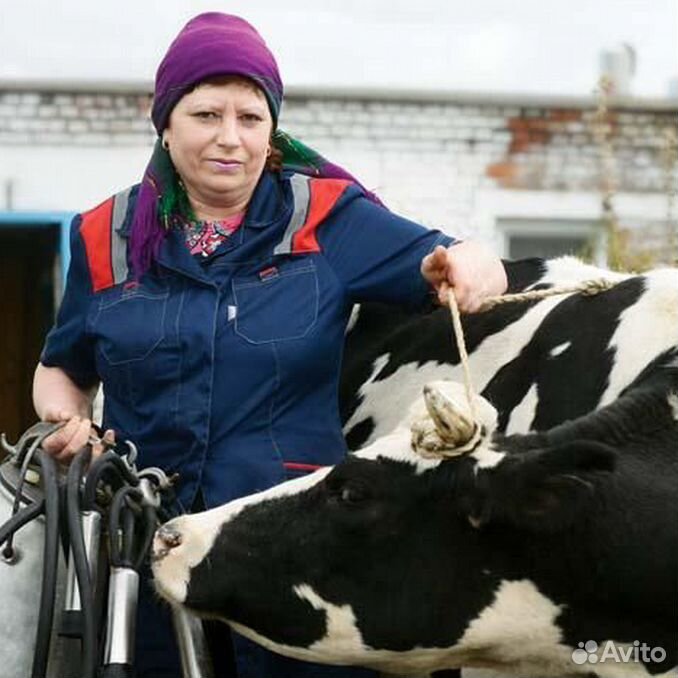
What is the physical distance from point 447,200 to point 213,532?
27.5 ft

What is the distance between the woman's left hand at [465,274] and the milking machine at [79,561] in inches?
25.7

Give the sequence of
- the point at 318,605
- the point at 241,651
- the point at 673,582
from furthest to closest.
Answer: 1. the point at 241,651
2. the point at 318,605
3. the point at 673,582

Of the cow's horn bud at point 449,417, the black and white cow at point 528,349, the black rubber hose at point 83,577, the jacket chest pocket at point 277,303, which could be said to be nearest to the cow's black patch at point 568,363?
the black and white cow at point 528,349

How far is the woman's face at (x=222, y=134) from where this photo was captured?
3.81 metres

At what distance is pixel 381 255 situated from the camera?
3.81 m

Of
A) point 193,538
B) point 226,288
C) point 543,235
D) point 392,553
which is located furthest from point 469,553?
point 543,235

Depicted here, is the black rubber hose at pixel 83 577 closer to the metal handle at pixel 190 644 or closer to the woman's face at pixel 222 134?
the metal handle at pixel 190 644

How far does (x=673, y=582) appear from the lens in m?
3.11

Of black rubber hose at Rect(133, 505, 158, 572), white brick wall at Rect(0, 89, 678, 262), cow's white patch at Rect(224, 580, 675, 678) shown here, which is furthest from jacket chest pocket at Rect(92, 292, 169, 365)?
white brick wall at Rect(0, 89, 678, 262)

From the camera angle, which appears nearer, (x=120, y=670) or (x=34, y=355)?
(x=120, y=670)

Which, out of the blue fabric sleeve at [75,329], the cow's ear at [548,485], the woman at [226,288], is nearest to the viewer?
the cow's ear at [548,485]

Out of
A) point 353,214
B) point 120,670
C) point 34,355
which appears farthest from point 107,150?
point 120,670

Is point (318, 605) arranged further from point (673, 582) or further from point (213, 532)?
point (673, 582)

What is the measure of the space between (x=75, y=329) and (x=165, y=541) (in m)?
0.70
